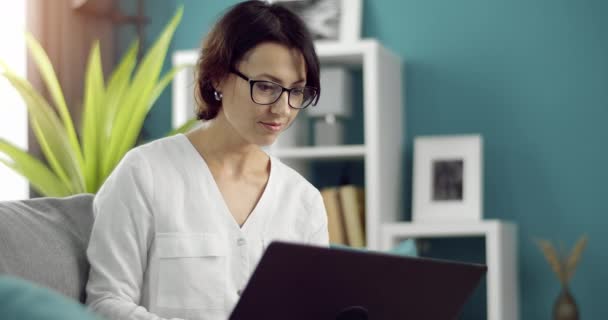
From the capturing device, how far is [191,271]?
68.7 inches

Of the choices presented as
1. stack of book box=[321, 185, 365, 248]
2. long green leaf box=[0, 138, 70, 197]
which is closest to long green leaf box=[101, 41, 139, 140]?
long green leaf box=[0, 138, 70, 197]

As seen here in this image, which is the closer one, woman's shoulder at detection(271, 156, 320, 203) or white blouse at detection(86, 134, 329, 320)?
white blouse at detection(86, 134, 329, 320)

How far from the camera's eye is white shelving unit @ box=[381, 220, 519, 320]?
342 centimetres

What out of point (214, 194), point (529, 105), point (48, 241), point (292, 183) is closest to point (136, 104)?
point (529, 105)

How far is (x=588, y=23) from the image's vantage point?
375cm

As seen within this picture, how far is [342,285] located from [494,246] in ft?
7.10

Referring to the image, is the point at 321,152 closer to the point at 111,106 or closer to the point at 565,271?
the point at 111,106

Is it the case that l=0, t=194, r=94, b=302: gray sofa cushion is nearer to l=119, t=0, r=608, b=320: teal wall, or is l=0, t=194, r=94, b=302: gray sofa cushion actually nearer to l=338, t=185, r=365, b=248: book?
l=338, t=185, r=365, b=248: book

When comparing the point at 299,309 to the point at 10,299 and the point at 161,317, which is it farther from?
the point at 10,299

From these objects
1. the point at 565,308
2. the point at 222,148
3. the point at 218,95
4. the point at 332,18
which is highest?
the point at 332,18

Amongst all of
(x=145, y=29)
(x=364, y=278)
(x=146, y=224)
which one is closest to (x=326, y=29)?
(x=145, y=29)

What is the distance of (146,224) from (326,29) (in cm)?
231

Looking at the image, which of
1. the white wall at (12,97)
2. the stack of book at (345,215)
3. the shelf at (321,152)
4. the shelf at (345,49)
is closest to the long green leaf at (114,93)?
the white wall at (12,97)

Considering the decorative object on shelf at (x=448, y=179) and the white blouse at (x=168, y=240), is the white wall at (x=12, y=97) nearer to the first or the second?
the decorative object on shelf at (x=448, y=179)
